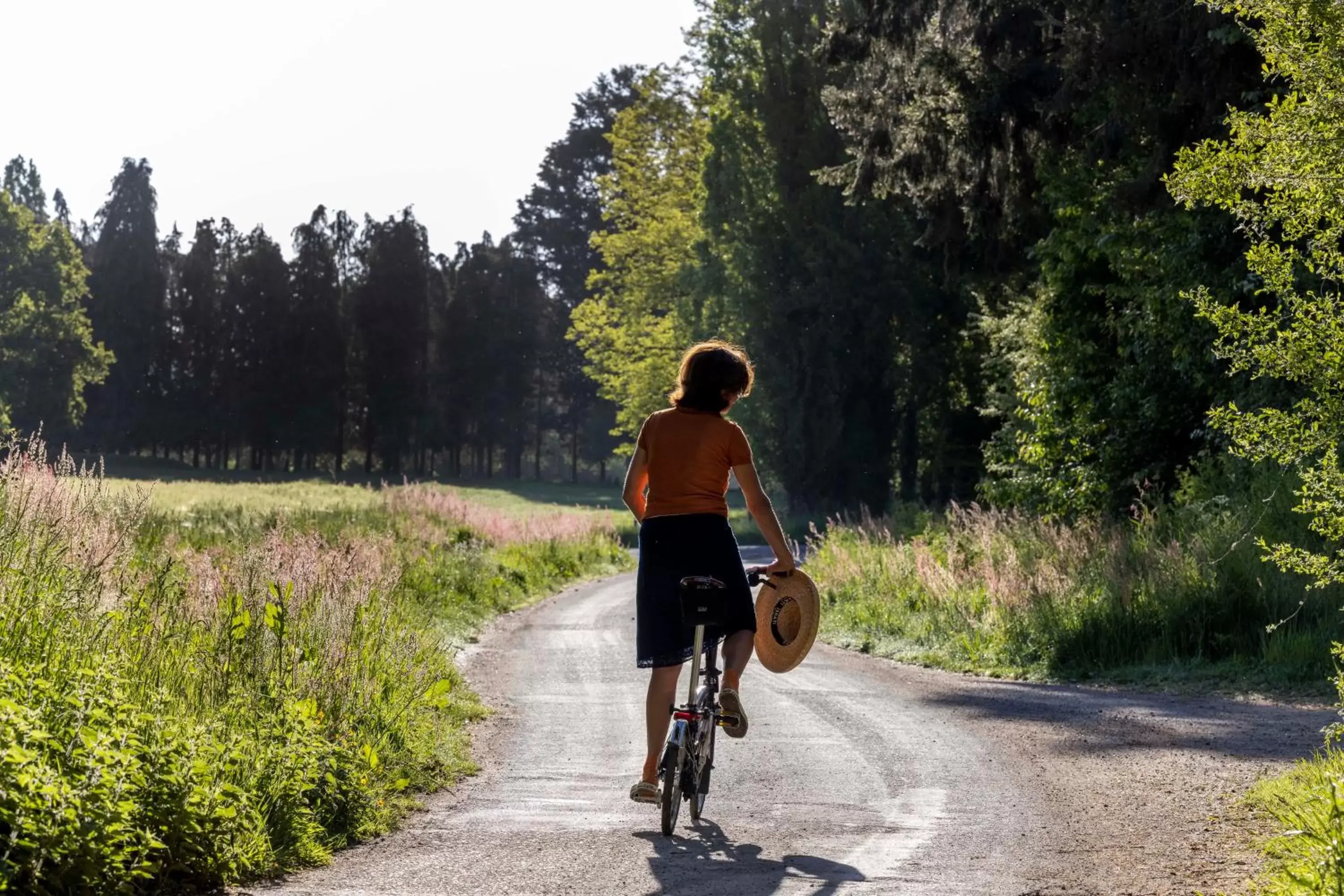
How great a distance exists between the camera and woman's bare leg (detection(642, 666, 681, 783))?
741cm

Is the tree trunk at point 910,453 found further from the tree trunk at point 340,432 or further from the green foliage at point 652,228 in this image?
the tree trunk at point 340,432

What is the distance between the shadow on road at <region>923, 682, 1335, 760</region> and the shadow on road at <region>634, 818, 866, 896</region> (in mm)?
4057

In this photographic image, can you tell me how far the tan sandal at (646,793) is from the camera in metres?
7.27

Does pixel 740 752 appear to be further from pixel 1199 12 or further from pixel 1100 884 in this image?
pixel 1199 12

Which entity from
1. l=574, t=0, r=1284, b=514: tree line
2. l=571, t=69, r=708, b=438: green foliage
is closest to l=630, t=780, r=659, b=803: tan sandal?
l=574, t=0, r=1284, b=514: tree line

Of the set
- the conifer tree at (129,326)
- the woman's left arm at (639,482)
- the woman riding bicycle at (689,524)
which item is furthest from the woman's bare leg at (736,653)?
the conifer tree at (129,326)

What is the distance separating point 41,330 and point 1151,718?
234ft

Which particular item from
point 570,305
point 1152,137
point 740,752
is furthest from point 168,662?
point 570,305

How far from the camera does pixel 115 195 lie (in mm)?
89625

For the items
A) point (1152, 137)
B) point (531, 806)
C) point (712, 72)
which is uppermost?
point (712, 72)

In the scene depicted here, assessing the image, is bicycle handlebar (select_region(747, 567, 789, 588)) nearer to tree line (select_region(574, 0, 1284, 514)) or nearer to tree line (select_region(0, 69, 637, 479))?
tree line (select_region(574, 0, 1284, 514))

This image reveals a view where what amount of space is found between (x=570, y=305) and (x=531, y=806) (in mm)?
87601

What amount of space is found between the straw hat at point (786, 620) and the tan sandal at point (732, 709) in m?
0.32

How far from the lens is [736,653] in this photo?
7.46m
